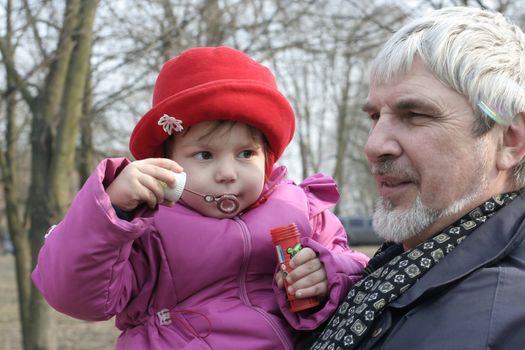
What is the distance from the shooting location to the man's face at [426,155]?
1835mm

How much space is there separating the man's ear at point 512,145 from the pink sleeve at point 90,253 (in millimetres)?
1024

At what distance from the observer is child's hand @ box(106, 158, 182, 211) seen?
5.98 feet

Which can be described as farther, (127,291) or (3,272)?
(3,272)

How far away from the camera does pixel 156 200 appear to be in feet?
6.12

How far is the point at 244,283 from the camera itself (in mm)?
2176

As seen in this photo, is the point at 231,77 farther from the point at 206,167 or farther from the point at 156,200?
the point at 156,200

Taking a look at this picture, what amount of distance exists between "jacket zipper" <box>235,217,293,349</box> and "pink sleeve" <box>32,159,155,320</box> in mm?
391

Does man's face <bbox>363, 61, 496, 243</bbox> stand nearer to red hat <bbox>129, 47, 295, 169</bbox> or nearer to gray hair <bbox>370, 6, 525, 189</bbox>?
gray hair <bbox>370, 6, 525, 189</bbox>

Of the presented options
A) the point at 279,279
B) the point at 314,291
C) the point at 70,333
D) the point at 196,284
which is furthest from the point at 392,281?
the point at 70,333

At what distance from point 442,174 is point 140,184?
32.9 inches

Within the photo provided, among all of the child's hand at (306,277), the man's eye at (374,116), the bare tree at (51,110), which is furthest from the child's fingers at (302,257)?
the bare tree at (51,110)

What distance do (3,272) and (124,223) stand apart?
73.9 feet

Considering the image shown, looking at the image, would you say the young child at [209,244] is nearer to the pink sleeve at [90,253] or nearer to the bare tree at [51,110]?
the pink sleeve at [90,253]

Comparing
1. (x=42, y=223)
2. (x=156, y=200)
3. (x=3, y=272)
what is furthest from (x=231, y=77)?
(x=3, y=272)
